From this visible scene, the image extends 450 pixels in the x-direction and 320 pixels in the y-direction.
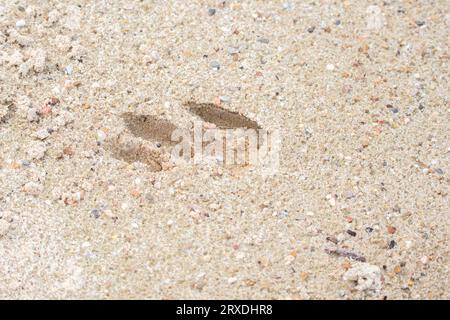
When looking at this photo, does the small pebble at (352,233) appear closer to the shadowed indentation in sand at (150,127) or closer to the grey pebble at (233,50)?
the shadowed indentation in sand at (150,127)

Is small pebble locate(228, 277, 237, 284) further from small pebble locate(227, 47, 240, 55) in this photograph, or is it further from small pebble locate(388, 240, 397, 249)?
small pebble locate(227, 47, 240, 55)

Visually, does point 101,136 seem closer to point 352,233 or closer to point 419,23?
point 352,233

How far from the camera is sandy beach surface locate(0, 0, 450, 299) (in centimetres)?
248

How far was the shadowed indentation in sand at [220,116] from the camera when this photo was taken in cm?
292

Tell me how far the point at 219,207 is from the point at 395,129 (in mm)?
885

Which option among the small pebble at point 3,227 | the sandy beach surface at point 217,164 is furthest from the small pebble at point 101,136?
the small pebble at point 3,227

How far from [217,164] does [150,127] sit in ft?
1.11

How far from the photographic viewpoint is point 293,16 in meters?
3.33

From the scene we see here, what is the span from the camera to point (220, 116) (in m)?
2.94

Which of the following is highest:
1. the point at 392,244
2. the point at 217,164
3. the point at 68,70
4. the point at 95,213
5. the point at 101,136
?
the point at 68,70

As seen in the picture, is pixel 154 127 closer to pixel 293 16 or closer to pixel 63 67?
pixel 63 67

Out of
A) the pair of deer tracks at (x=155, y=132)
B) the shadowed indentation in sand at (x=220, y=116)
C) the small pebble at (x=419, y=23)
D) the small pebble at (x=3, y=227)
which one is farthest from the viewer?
the small pebble at (x=419, y=23)

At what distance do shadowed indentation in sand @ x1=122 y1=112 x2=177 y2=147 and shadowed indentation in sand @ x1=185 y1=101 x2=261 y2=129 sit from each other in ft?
0.46

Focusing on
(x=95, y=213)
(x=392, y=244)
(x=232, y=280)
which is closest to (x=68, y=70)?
(x=95, y=213)
